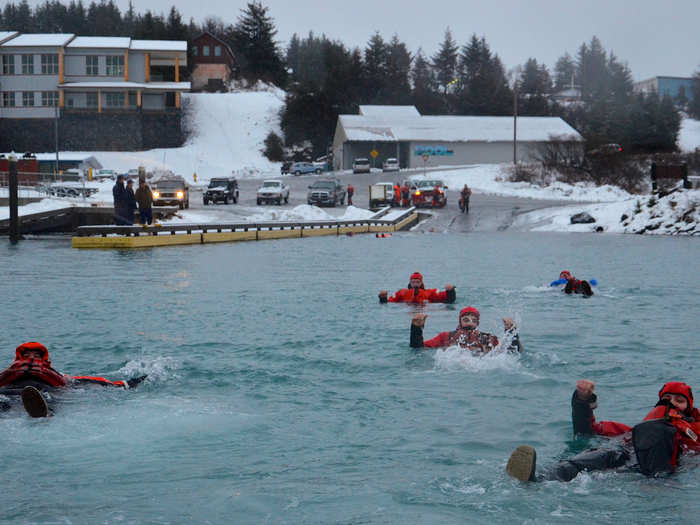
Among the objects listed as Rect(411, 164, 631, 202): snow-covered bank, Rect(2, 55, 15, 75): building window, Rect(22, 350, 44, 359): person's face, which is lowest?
Rect(22, 350, 44, 359): person's face

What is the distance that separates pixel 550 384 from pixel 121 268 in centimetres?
1537

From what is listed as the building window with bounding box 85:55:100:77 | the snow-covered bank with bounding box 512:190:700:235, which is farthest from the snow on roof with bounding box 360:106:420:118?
the snow-covered bank with bounding box 512:190:700:235

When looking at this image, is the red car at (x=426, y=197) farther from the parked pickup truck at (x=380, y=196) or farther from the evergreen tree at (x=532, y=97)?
the evergreen tree at (x=532, y=97)

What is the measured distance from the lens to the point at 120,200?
29.7 meters

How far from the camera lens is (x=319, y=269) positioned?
24406mm

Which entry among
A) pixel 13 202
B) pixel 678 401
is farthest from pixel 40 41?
pixel 678 401

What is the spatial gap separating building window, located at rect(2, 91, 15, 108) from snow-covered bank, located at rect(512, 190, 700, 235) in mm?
54141

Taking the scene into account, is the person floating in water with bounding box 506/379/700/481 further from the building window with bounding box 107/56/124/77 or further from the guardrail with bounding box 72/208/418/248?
the building window with bounding box 107/56/124/77

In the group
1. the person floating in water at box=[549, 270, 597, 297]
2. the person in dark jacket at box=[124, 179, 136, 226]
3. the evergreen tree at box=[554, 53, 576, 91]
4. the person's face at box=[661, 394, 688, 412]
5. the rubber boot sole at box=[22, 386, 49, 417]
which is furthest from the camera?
the evergreen tree at box=[554, 53, 576, 91]

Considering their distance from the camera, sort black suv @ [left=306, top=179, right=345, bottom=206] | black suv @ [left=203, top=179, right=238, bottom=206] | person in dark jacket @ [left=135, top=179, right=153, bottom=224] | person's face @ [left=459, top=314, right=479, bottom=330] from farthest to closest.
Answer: black suv @ [left=306, top=179, right=345, bottom=206]
black suv @ [left=203, top=179, right=238, bottom=206]
person in dark jacket @ [left=135, top=179, right=153, bottom=224]
person's face @ [left=459, top=314, right=479, bottom=330]

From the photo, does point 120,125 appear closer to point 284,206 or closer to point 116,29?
point 284,206

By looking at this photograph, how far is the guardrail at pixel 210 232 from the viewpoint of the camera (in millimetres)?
29297

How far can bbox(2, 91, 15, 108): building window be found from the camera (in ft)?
262

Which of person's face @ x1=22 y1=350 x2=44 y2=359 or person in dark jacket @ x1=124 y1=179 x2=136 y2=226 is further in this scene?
person in dark jacket @ x1=124 y1=179 x2=136 y2=226
